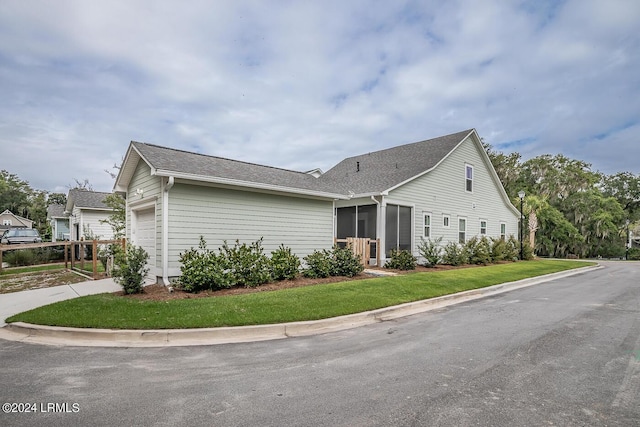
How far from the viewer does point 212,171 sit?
1046 centimetres

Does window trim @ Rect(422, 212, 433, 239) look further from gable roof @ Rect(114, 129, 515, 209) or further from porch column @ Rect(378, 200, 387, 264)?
porch column @ Rect(378, 200, 387, 264)

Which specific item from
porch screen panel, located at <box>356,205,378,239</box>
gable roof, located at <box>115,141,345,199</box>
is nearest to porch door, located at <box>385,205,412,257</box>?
porch screen panel, located at <box>356,205,378,239</box>

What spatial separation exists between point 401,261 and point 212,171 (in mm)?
8087

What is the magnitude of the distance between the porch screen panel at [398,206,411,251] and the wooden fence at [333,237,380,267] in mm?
1529

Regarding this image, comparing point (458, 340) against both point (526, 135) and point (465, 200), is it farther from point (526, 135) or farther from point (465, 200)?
point (526, 135)

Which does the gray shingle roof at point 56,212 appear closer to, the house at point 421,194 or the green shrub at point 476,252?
the house at point 421,194

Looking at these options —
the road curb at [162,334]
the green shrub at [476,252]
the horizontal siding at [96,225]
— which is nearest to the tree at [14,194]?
the horizontal siding at [96,225]

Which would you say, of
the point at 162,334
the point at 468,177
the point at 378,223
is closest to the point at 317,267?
the point at 378,223

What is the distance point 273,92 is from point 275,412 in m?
17.7

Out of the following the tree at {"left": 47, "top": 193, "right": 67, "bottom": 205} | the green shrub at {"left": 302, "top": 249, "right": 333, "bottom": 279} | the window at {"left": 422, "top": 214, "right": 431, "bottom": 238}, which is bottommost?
the green shrub at {"left": 302, "top": 249, "right": 333, "bottom": 279}

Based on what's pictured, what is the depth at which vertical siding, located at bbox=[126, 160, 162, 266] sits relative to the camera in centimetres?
970

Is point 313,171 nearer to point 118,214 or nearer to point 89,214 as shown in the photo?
point 118,214

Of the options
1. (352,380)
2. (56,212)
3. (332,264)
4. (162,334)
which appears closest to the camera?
(352,380)

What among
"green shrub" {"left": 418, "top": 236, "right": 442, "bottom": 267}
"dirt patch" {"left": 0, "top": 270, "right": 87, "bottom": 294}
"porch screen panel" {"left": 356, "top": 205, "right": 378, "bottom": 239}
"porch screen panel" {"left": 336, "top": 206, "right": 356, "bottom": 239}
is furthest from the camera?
"porch screen panel" {"left": 336, "top": 206, "right": 356, "bottom": 239}
